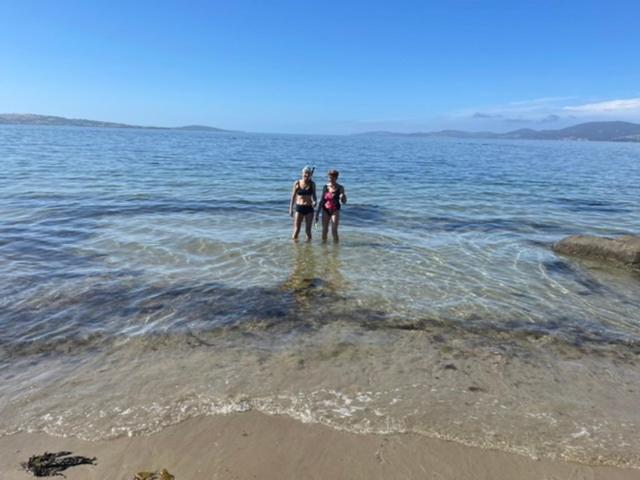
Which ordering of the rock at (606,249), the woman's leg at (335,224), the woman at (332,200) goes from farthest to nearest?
the woman's leg at (335,224)
the woman at (332,200)
the rock at (606,249)

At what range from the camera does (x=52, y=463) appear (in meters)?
3.99

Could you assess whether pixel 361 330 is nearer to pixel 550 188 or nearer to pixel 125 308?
pixel 125 308

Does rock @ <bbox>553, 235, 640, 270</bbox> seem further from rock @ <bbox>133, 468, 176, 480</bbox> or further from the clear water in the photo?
rock @ <bbox>133, 468, 176, 480</bbox>

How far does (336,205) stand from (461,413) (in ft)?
27.8

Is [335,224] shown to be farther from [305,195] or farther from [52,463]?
[52,463]

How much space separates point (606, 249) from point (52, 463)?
12.5m

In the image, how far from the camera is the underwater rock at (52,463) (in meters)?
3.89

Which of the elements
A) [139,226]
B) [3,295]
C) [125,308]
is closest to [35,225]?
[139,226]

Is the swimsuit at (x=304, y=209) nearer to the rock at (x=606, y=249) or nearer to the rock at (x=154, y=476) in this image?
the rock at (x=606, y=249)

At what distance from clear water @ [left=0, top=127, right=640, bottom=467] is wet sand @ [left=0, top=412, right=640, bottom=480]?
0.59ft

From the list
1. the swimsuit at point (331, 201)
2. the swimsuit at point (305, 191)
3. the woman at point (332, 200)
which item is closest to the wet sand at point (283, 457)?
the woman at point (332, 200)

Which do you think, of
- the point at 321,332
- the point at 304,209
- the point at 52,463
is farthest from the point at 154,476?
the point at 304,209

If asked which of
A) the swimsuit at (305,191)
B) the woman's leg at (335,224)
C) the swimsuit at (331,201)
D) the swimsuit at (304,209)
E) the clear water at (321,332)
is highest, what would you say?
the swimsuit at (305,191)

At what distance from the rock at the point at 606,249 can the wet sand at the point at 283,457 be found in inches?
344
